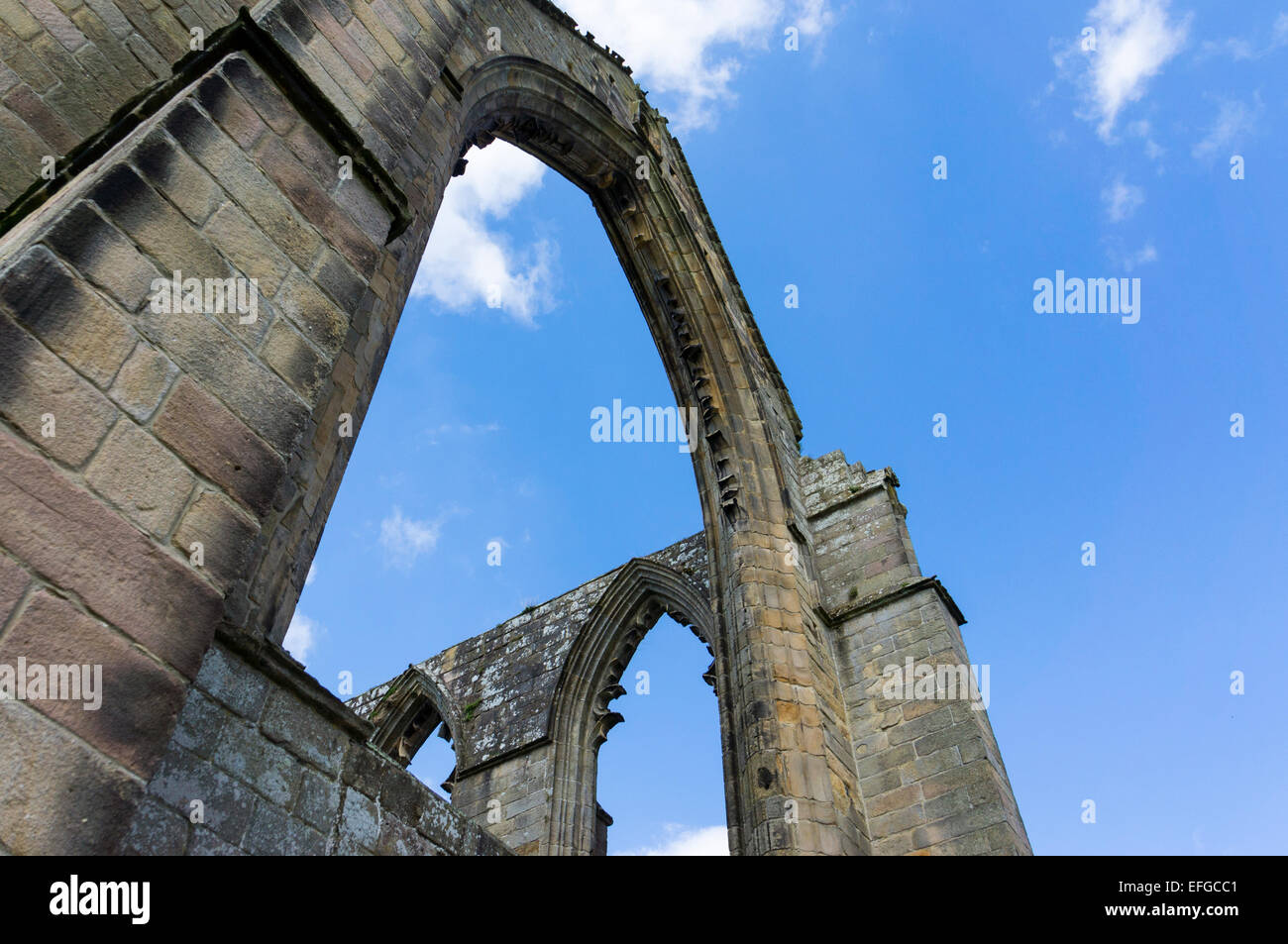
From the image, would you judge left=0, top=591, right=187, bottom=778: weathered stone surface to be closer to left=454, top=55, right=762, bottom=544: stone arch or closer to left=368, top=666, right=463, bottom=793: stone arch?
left=454, top=55, right=762, bottom=544: stone arch

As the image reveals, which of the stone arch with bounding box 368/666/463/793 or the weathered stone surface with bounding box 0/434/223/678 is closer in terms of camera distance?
the weathered stone surface with bounding box 0/434/223/678

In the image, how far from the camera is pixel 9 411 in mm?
1347

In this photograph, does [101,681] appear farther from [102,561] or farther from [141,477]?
[141,477]

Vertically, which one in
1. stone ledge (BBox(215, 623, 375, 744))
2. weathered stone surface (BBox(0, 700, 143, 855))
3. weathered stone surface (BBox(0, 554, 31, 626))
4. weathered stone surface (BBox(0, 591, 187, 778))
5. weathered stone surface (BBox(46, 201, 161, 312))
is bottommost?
weathered stone surface (BBox(0, 700, 143, 855))

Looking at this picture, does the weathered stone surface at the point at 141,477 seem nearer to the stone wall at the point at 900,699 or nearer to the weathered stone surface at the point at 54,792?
the weathered stone surface at the point at 54,792

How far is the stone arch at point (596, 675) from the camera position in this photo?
30.5 feet

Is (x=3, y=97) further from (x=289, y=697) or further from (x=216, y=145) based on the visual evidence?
(x=289, y=697)

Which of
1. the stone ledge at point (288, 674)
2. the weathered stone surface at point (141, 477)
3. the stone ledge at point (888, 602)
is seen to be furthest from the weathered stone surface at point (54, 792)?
the stone ledge at point (888, 602)

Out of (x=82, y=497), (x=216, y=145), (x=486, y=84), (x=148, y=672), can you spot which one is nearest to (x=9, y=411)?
(x=82, y=497)

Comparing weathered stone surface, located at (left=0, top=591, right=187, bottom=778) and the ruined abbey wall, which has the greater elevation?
the ruined abbey wall

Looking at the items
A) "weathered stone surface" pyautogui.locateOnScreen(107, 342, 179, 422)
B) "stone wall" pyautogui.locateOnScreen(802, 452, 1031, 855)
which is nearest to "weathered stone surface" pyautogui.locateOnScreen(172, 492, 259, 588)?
"weathered stone surface" pyautogui.locateOnScreen(107, 342, 179, 422)

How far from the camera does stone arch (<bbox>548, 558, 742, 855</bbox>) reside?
929 centimetres

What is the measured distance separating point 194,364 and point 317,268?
481 millimetres

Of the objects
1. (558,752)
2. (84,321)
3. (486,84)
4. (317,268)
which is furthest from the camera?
(558,752)
